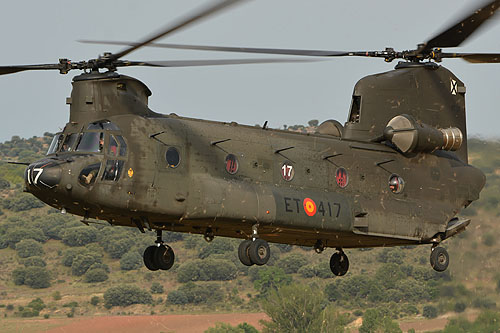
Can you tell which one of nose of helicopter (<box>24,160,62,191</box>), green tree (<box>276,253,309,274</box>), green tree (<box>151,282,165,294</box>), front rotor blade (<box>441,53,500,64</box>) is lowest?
nose of helicopter (<box>24,160,62,191</box>)

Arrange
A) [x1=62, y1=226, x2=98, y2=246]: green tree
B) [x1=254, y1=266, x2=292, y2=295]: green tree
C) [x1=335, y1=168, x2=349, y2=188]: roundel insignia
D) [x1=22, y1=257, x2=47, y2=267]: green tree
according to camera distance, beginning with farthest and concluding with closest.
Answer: [x1=62, y1=226, x2=98, y2=246]: green tree < [x1=22, y1=257, x2=47, y2=267]: green tree < [x1=254, y1=266, x2=292, y2=295]: green tree < [x1=335, y1=168, x2=349, y2=188]: roundel insignia

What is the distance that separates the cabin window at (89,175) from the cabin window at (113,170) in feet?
0.58

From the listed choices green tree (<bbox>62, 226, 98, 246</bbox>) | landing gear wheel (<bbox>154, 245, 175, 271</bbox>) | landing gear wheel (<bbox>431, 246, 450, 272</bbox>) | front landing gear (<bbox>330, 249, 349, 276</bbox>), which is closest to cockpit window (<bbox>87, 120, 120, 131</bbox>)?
landing gear wheel (<bbox>154, 245, 175, 271</bbox>)

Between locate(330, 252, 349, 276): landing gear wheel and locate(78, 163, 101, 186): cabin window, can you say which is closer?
locate(78, 163, 101, 186): cabin window

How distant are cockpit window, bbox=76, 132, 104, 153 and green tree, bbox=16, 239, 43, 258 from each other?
104508 mm

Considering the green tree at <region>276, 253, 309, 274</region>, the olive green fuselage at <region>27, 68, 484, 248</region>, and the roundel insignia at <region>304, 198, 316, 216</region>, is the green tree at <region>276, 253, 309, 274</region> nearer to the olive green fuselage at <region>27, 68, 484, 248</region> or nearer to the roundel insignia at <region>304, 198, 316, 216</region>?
the olive green fuselage at <region>27, 68, 484, 248</region>

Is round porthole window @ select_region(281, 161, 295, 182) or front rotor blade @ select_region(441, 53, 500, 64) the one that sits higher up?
front rotor blade @ select_region(441, 53, 500, 64)

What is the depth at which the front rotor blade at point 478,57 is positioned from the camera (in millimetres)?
22469

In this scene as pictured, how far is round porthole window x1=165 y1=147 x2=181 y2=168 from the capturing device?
754 inches

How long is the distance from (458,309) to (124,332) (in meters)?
70.8

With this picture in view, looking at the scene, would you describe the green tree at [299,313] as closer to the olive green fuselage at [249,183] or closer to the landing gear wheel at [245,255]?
the olive green fuselage at [249,183]

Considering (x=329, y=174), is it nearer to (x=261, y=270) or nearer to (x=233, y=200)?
(x=233, y=200)

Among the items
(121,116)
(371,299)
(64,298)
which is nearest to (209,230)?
(121,116)

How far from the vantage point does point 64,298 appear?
4245 inches
